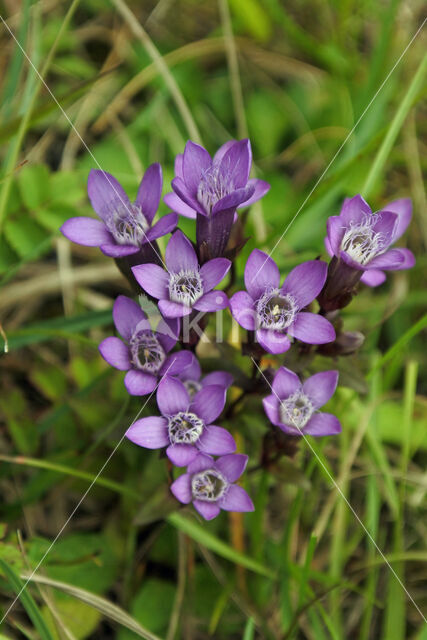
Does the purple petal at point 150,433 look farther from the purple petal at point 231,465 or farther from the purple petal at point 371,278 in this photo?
the purple petal at point 371,278

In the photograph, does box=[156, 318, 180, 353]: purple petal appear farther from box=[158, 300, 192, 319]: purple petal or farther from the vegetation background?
the vegetation background

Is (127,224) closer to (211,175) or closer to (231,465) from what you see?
(211,175)

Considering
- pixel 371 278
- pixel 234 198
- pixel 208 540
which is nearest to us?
pixel 234 198

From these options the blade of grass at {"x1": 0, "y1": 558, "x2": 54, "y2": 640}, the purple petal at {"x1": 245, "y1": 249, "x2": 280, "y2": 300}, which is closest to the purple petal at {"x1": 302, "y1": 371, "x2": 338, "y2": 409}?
the purple petal at {"x1": 245, "y1": 249, "x2": 280, "y2": 300}

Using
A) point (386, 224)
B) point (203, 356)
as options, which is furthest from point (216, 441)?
point (386, 224)

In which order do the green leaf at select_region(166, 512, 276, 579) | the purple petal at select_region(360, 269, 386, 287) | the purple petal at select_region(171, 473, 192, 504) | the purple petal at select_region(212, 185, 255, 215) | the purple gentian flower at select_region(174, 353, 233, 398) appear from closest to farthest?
1. the purple petal at select_region(212, 185, 255, 215)
2. the purple petal at select_region(171, 473, 192, 504)
3. the purple gentian flower at select_region(174, 353, 233, 398)
4. the purple petal at select_region(360, 269, 386, 287)
5. the green leaf at select_region(166, 512, 276, 579)
